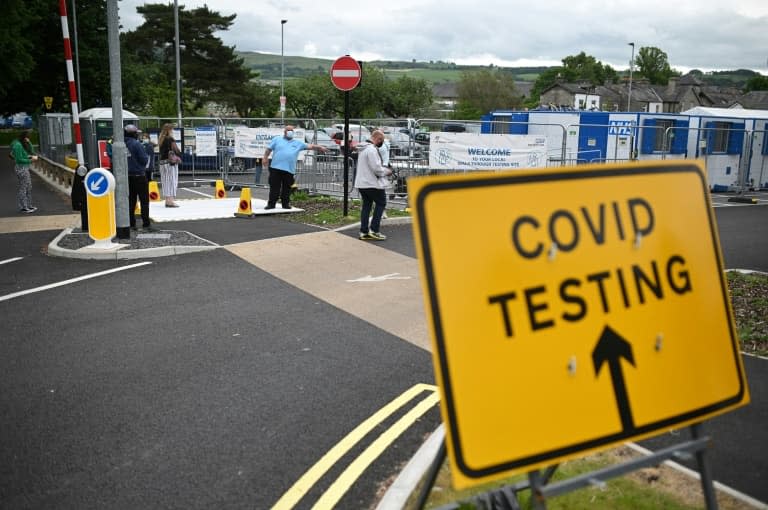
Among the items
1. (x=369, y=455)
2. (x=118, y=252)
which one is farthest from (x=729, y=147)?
(x=369, y=455)

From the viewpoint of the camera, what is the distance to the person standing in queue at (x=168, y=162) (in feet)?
57.2

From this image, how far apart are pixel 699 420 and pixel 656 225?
0.77 meters

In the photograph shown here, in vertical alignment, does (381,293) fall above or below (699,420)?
below

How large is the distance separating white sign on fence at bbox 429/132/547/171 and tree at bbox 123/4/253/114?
53.8 m

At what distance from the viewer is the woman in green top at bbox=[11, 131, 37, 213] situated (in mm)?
16516

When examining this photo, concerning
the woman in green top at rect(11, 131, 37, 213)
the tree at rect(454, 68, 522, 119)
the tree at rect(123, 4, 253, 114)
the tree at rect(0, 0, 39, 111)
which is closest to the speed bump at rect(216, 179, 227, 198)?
the woman in green top at rect(11, 131, 37, 213)

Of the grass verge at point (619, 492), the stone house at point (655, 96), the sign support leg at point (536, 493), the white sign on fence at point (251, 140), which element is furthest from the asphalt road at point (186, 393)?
the stone house at point (655, 96)

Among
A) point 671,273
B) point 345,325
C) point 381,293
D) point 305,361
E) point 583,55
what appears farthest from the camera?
point 583,55

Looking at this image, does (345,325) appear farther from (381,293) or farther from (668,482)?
(668,482)

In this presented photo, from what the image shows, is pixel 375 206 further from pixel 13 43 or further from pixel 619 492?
pixel 13 43

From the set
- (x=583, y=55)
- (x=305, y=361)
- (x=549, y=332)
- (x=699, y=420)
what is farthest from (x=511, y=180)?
(x=583, y=55)

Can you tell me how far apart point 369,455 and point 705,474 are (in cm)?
231

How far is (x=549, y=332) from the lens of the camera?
2.62 m

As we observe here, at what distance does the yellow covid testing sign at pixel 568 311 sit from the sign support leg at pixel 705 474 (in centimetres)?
6
